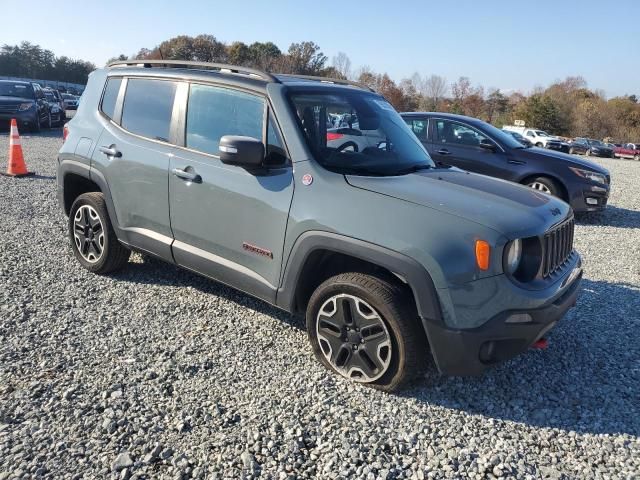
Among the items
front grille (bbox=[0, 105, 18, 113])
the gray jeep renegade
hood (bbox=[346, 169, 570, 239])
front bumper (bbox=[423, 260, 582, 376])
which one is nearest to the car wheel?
the gray jeep renegade

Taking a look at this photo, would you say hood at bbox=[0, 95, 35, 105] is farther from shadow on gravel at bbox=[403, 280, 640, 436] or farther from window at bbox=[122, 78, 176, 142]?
shadow on gravel at bbox=[403, 280, 640, 436]

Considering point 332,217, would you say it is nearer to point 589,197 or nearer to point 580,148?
point 589,197

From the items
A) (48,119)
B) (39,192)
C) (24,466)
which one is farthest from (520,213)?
(48,119)

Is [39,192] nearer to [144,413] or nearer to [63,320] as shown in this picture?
[63,320]

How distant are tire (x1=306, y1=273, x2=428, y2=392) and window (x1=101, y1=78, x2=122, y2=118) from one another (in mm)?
2681

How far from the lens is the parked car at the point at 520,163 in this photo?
8.48 meters

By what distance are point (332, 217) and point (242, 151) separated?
717 millimetres

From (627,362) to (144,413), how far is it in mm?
3360

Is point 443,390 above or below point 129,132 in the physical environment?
below

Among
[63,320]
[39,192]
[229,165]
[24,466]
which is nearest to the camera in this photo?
[24,466]

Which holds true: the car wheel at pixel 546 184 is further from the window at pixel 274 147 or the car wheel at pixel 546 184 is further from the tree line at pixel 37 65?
the tree line at pixel 37 65

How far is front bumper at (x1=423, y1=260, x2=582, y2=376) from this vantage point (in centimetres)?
277

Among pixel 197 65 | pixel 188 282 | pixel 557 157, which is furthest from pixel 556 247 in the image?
pixel 557 157

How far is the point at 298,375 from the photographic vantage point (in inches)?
131
